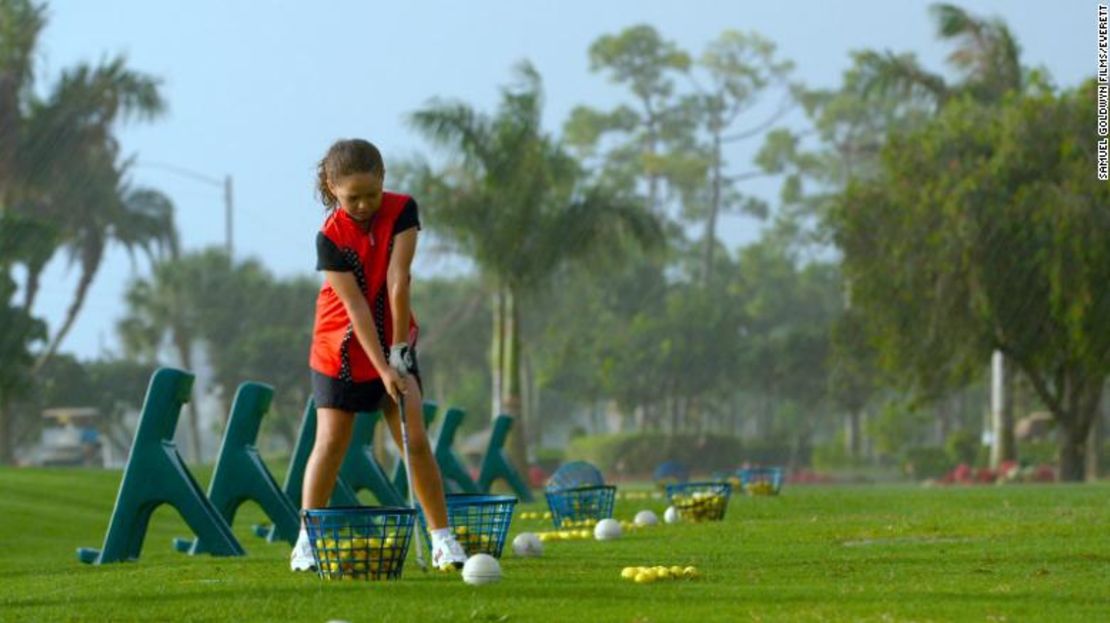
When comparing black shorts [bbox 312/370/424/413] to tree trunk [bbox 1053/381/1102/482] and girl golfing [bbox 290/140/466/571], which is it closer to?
girl golfing [bbox 290/140/466/571]

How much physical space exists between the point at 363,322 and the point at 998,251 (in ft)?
105

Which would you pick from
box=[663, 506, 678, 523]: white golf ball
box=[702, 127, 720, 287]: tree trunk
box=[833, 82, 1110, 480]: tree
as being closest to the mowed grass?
box=[663, 506, 678, 523]: white golf ball

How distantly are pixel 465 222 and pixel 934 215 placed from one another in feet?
31.2

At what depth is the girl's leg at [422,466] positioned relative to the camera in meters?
8.41

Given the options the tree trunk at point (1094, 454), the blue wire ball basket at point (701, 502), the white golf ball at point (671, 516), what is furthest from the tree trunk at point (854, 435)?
the white golf ball at point (671, 516)

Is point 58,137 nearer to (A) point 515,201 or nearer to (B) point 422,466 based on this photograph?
(A) point 515,201

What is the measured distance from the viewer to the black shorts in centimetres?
861

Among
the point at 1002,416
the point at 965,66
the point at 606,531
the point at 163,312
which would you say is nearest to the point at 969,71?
the point at 965,66

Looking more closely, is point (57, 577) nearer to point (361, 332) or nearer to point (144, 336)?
point (361, 332)

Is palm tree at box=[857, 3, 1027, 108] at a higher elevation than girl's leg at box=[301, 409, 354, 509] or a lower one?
higher

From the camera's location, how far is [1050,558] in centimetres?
909

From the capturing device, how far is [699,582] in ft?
25.7

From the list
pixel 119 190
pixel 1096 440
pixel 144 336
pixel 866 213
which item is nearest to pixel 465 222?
pixel 866 213

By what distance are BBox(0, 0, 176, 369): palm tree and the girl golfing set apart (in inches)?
1768
